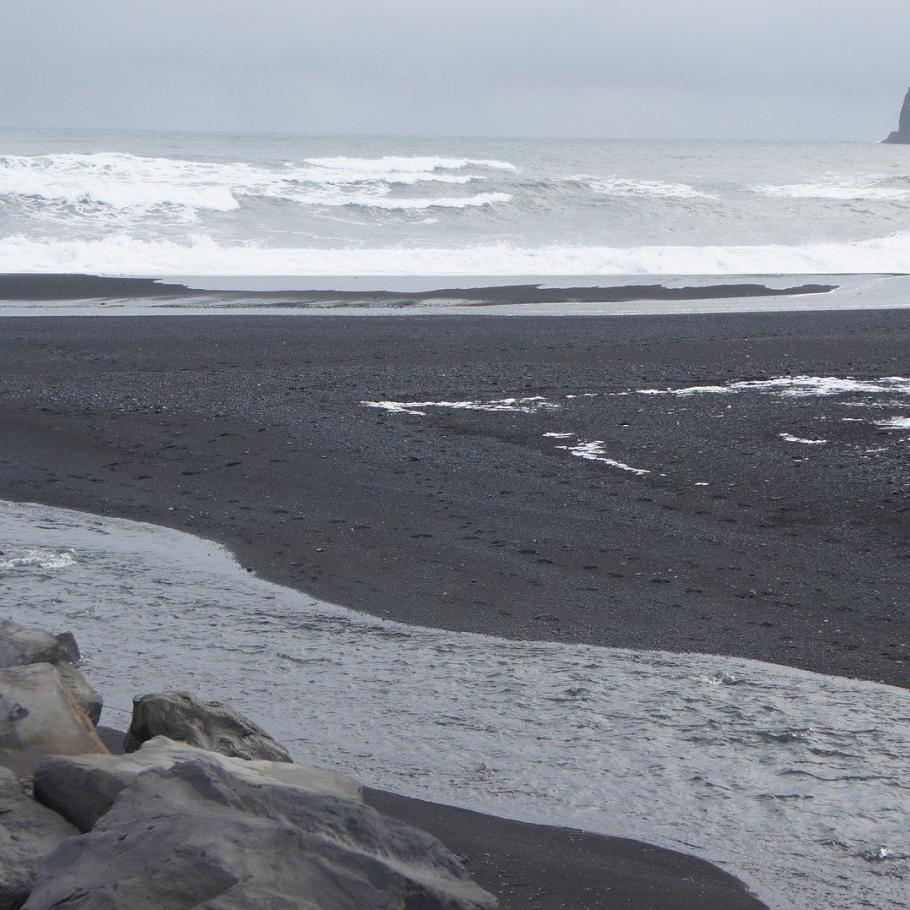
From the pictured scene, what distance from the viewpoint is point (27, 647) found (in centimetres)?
434

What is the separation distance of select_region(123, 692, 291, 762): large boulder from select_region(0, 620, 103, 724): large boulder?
11.3 inches

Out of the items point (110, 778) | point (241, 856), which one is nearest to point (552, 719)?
point (110, 778)

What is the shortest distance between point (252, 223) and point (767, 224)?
14950 millimetres

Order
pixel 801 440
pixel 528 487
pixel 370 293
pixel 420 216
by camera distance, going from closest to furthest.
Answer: pixel 528 487, pixel 801 440, pixel 370 293, pixel 420 216

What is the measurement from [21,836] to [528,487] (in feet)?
16.4

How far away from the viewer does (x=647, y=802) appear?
152 inches

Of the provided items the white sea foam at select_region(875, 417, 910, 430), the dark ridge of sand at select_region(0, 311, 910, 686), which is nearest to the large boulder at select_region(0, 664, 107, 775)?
the dark ridge of sand at select_region(0, 311, 910, 686)

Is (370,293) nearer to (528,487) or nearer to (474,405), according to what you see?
(474,405)

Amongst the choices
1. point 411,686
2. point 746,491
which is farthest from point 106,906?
point 746,491

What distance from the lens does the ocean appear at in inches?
1066

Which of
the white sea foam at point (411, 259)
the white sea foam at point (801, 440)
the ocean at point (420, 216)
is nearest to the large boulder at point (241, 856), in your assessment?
the white sea foam at point (801, 440)

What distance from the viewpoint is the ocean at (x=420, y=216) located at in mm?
27078

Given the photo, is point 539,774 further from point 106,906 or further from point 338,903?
point 106,906

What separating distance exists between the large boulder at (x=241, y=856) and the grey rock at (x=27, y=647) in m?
1.35
